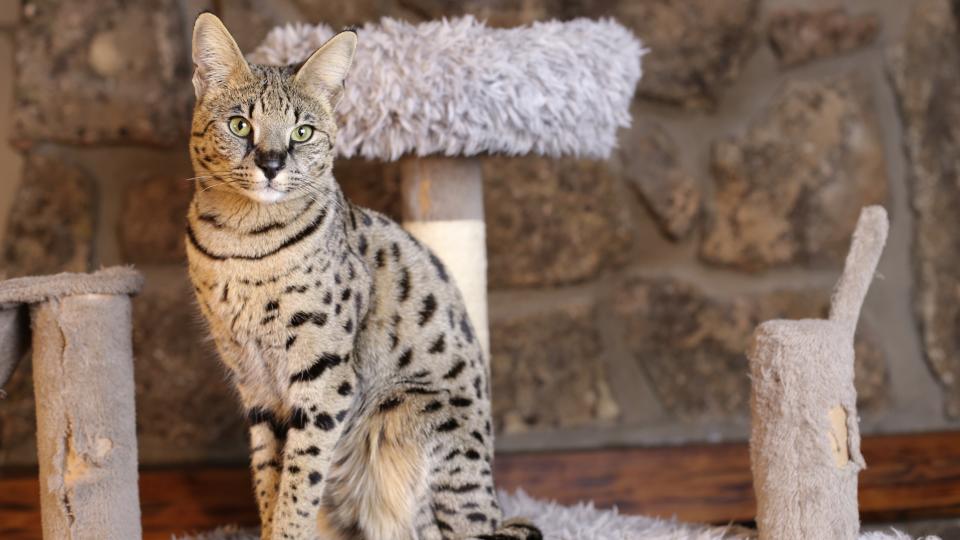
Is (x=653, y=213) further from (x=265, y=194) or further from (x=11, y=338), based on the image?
(x=11, y=338)

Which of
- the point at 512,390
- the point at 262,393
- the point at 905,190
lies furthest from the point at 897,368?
the point at 262,393

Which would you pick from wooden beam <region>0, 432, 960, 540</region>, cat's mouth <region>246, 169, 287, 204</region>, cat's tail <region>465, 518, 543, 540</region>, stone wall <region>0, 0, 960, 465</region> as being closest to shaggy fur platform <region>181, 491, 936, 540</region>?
cat's tail <region>465, 518, 543, 540</region>

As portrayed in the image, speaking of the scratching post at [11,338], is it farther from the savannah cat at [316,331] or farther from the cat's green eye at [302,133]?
the cat's green eye at [302,133]

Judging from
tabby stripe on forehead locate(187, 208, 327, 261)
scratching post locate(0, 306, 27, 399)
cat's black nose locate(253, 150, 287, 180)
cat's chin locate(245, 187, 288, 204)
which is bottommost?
scratching post locate(0, 306, 27, 399)

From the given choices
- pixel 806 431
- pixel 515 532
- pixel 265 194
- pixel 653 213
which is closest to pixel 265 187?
pixel 265 194

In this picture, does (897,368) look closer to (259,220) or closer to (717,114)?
(717,114)

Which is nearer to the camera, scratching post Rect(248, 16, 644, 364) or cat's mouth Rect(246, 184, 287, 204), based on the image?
cat's mouth Rect(246, 184, 287, 204)

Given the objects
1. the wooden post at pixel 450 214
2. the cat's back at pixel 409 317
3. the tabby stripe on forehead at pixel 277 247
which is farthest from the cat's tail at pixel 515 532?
the tabby stripe on forehead at pixel 277 247

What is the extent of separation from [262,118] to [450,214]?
467mm

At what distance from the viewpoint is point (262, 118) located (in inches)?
48.8

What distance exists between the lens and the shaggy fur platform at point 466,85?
57.6 inches

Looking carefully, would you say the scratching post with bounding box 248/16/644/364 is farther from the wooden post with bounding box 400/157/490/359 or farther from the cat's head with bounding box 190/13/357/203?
the cat's head with bounding box 190/13/357/203

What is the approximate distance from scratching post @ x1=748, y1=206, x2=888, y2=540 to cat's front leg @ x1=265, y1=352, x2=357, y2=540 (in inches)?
21.1

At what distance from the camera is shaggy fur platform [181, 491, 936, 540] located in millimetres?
1430
